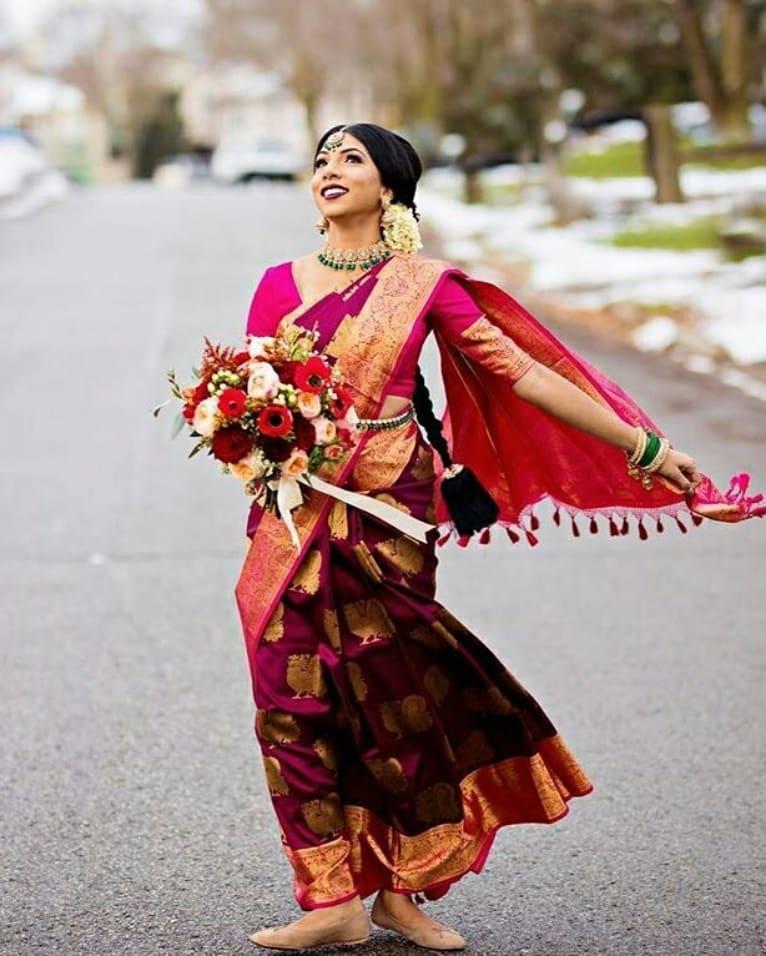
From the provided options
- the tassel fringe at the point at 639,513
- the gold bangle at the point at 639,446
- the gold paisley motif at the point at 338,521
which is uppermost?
the gold bangle at the point at 639,446

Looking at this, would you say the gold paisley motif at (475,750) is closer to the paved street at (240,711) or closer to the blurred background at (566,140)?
the paved street at (240,711)

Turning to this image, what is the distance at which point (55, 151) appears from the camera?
90000 mm

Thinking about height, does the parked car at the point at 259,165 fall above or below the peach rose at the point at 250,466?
below

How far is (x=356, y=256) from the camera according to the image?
4273mm

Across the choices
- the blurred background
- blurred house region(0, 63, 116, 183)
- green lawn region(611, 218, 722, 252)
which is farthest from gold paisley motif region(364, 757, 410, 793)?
blurred house region(0, 63, 116, 183)

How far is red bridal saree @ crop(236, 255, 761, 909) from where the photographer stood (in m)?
4.18

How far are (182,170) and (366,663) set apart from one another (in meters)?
80.1

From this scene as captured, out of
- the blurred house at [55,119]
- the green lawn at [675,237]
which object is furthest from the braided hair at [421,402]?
the blurred house at [55,119]

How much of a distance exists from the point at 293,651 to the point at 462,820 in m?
0.56

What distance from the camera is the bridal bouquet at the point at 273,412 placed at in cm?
400

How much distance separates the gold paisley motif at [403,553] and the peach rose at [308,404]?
0.36 m

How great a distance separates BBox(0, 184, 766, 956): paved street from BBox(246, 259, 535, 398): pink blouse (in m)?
1.29

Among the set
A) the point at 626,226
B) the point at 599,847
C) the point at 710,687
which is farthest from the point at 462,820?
the point at 626,226

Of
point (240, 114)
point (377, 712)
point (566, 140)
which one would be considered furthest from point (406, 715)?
point (240, 114)
